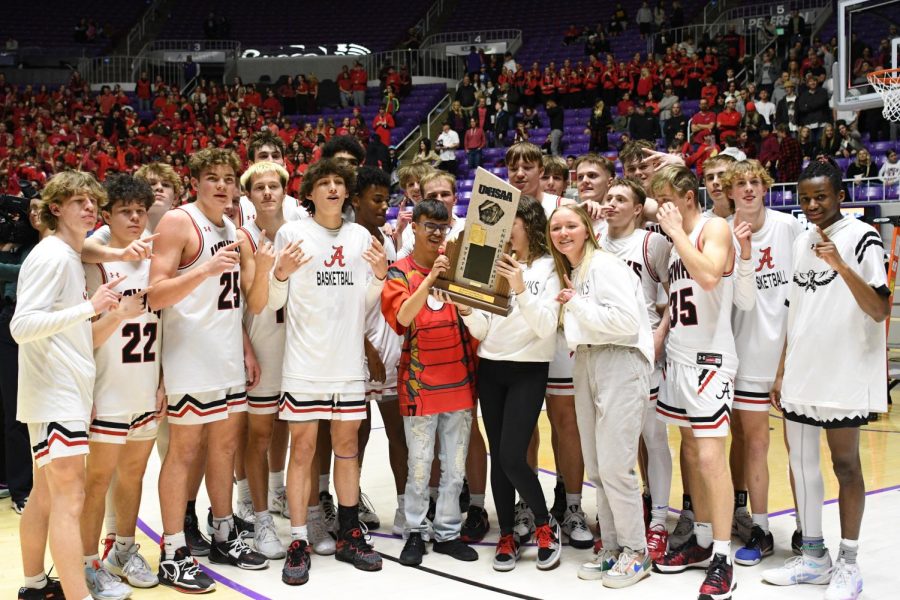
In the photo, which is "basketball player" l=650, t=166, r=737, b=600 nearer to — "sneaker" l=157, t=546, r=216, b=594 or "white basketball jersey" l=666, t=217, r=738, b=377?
"white basketball jersey" l=666, t=217, r=738, b=377

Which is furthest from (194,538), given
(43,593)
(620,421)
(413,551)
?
(620,421)

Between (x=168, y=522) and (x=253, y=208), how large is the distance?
74.6 inches

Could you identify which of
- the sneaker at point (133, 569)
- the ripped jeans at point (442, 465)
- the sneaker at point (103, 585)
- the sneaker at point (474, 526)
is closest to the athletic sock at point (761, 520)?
the sneaker at point (474, 526)

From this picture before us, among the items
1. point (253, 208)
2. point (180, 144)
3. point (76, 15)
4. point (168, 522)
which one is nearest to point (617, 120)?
point (180, 144)

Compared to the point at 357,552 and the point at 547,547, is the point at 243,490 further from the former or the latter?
the point at 547,547

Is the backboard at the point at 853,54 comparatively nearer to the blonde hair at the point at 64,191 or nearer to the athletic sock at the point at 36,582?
the blonde hair at the point at 64,191

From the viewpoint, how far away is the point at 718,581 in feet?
14.5

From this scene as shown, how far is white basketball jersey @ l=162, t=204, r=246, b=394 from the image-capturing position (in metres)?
4.74

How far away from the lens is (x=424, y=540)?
521 centimetres

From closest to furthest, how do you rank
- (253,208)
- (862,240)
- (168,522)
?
(862,240)
(168,522)
(253,208)

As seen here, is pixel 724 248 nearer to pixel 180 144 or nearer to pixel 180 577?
pixel 180 577

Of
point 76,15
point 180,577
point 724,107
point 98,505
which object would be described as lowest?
point 180,577

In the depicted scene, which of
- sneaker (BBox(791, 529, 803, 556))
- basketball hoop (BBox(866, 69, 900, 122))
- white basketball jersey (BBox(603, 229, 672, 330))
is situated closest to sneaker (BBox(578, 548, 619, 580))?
sneaker (BBox(791, 529, 803, 556))

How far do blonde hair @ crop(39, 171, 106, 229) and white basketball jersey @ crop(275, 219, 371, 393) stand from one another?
1.05 m
